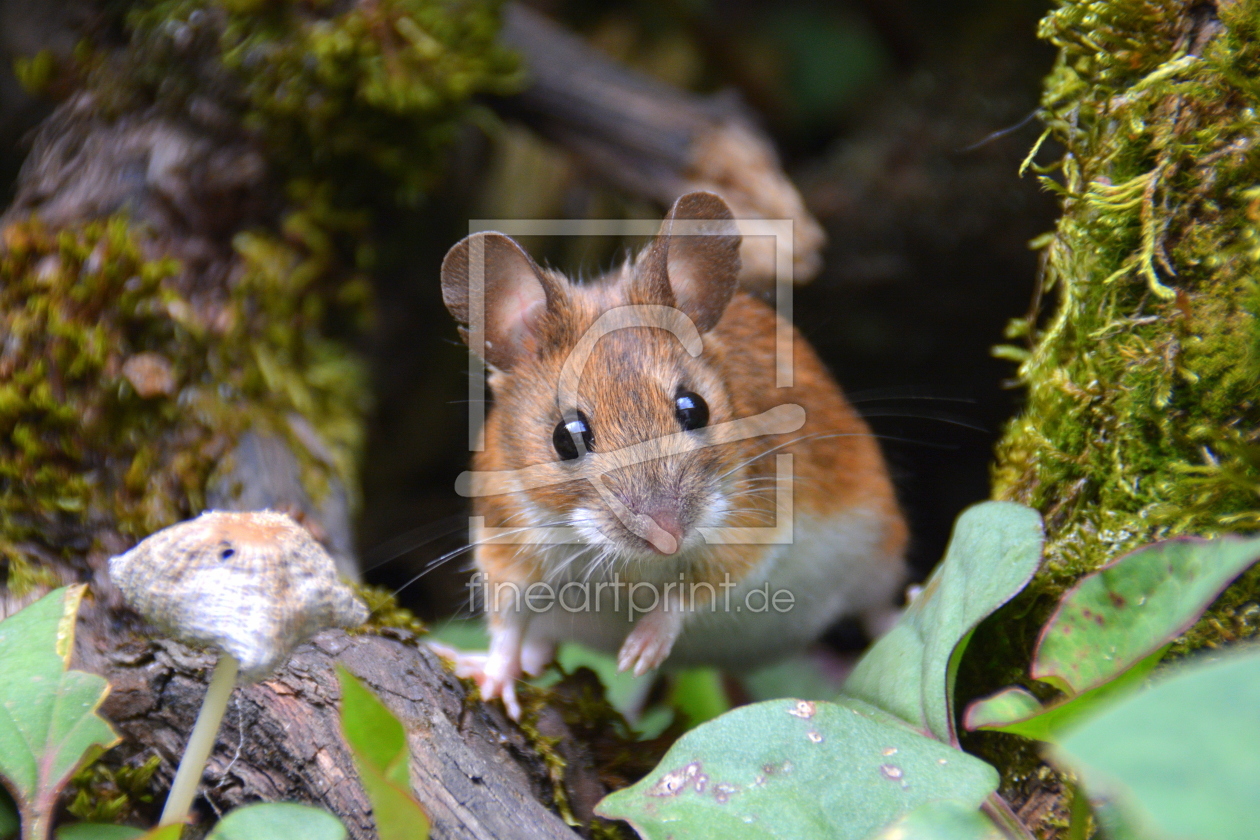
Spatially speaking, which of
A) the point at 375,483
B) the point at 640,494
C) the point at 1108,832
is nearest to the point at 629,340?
the point at 640,494

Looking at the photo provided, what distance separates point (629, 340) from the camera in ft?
8.70

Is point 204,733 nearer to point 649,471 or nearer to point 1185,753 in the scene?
point 649,471

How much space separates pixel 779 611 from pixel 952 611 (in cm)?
120

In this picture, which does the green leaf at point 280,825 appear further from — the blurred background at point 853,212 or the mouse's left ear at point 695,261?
the blurred background at point 853,212

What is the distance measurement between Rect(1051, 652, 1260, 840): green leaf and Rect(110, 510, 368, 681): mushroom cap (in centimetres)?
127

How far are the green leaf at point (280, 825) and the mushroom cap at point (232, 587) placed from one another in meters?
0.24

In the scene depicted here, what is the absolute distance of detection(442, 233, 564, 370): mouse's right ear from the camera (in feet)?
8.15

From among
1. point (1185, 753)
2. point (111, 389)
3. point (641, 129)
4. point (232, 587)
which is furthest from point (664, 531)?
point (641, 129)

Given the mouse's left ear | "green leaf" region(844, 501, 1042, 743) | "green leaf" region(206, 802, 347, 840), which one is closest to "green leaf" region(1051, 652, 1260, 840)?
"green leaf" region(844, 501, 1042, 743)

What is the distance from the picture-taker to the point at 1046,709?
1.45 metres

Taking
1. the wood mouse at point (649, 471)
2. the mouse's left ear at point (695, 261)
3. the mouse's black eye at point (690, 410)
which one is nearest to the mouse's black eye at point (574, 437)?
the wood mouse at point (649, 471)

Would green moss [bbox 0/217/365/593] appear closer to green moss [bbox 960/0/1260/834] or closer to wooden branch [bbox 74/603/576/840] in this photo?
wooden branch [bbox 74/603/576/840]

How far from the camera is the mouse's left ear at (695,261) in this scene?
2.54 metres

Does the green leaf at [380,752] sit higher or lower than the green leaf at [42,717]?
higher
